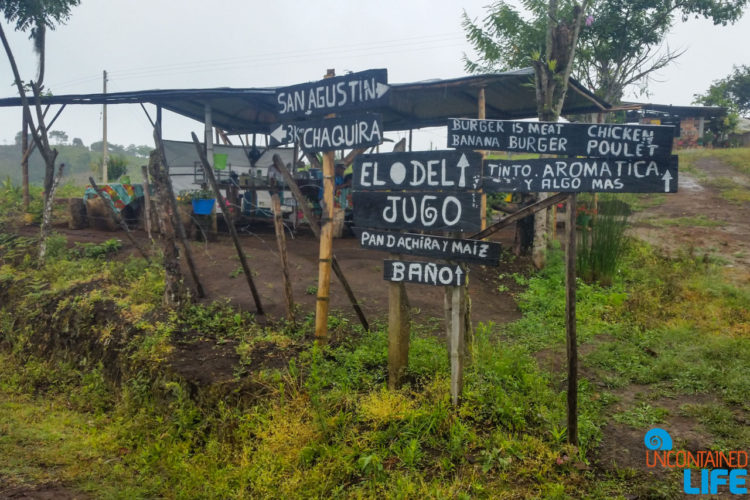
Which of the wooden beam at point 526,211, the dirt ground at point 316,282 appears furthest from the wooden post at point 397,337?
the dirt ground at point 316,282

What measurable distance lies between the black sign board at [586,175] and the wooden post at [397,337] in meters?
1.35

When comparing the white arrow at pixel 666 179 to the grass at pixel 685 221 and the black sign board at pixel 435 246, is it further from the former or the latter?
the grass at pixel 685 221

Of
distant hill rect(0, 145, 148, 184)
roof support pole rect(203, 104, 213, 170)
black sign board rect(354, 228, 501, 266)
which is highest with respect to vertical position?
distant hill rect(0, 145, 148, 184)

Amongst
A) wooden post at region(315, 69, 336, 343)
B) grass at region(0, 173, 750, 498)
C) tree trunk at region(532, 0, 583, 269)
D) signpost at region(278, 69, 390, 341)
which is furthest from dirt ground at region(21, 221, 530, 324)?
tree trunk at region(532, 0, 583, 269)

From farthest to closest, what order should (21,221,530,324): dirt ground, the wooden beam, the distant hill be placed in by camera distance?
the distant hill → (21,221,530,324): dirt ground → the wooden beam

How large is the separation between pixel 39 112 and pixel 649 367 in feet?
41.8

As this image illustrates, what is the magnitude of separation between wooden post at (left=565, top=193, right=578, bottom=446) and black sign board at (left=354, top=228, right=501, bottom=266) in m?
0.50

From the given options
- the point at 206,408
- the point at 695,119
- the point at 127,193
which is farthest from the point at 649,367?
the point at 695,119

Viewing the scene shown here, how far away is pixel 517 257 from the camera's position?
10.4 m

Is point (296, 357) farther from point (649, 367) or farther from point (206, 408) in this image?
point (649, 367)

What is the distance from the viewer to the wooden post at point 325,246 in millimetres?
5297

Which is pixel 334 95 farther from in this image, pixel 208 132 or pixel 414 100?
pixel 208 132

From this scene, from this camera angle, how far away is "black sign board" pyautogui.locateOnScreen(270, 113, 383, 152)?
15.7 ft

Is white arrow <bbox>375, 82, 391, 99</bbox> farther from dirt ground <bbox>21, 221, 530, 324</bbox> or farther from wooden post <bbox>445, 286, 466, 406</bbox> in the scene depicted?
dirt ground <bbox>21, 221, 530, 324</bbox>
